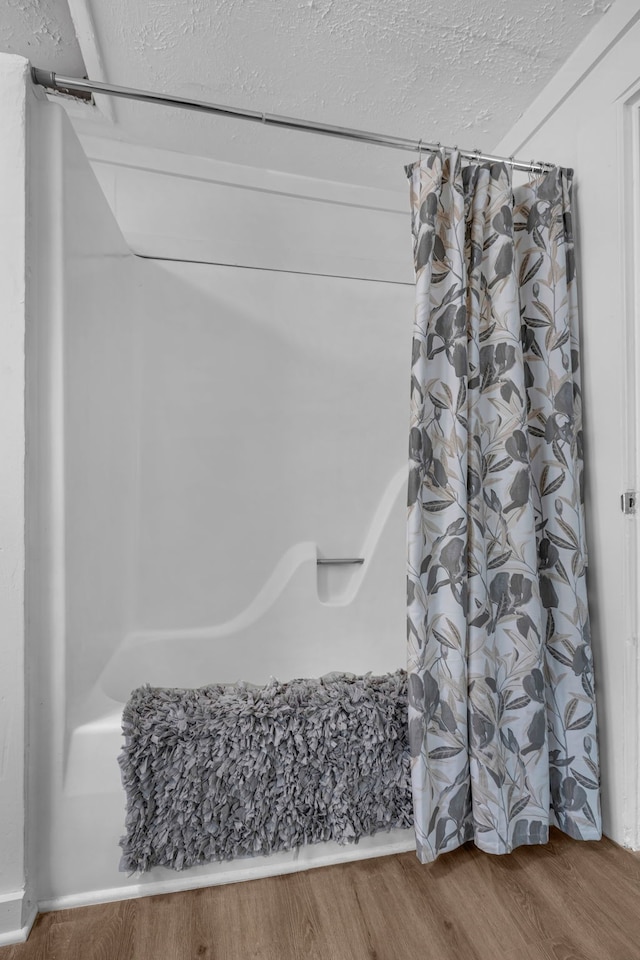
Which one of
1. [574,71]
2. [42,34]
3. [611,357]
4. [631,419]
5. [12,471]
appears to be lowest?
[12,471]

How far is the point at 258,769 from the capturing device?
126cm

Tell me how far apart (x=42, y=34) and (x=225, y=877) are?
8.01ft

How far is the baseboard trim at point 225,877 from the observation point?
120 centimetres

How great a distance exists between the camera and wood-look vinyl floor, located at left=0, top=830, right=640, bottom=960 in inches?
42.5

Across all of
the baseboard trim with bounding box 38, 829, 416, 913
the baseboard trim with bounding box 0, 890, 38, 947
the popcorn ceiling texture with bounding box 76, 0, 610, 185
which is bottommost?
the baseboard trim with bounding box 38, 829, 416, 913

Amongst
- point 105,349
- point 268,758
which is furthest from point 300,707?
point 105,349

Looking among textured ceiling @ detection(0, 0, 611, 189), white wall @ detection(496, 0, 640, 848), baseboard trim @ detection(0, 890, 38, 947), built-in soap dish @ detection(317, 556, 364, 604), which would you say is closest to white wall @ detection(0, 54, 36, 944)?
baseboard trim @ detection(0, 890, 38, 947)

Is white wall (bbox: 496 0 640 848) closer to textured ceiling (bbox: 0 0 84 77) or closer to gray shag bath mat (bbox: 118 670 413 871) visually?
gray shag bath mat (bbox: 118 670 413 871)

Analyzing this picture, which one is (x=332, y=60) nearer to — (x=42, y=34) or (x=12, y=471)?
(x=42, y=34)

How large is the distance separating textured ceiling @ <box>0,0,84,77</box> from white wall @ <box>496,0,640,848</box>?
60.1 inches

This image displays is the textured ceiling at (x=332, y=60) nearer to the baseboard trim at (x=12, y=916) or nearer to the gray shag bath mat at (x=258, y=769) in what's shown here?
the gray shag bath mat at (x=258, y=769)

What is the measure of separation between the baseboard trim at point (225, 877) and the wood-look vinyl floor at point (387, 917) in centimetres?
1

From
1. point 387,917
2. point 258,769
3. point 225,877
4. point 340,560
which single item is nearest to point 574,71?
point 340,560

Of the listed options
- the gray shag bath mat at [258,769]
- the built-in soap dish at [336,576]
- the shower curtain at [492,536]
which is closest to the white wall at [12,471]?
the gray shag bath mat at [258,769]
